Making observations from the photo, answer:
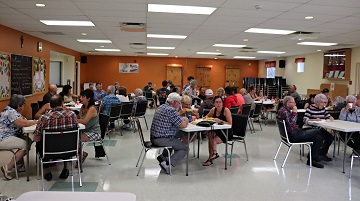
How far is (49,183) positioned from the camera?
3971mm

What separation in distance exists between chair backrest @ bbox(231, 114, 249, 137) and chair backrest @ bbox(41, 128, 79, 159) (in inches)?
102

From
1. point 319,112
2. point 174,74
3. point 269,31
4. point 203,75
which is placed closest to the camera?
point 319,112

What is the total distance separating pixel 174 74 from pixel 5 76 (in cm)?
1046

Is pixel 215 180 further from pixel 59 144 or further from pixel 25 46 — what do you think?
pixel 25 46

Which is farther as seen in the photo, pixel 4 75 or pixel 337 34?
pixel 337 34

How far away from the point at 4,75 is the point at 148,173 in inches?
179

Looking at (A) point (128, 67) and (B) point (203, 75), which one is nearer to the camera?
(A) point (128, 67)

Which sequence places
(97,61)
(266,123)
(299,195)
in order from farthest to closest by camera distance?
(97,61) → (266,123) → (299,195)

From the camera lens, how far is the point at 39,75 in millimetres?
9078

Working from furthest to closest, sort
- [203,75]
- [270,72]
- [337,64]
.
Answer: [203,75]
[270,72]
[337,64]

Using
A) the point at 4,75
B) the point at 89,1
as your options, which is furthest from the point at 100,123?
the point at 4,75

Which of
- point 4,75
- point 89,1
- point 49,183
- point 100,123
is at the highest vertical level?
point 89,1

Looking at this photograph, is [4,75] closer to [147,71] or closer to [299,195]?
[299,195]

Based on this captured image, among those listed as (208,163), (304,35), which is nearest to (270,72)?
(304,35)
